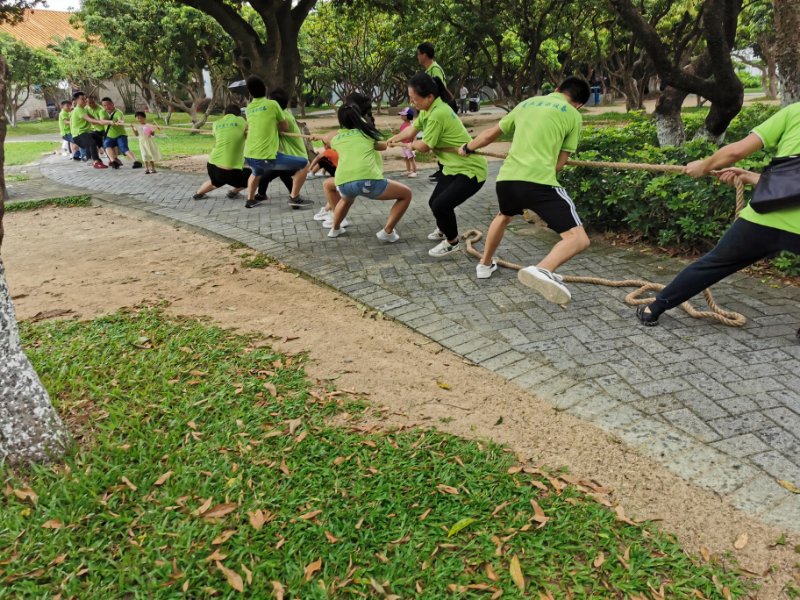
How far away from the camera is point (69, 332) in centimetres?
423

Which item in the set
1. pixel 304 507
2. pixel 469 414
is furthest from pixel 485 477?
pixel 304 507

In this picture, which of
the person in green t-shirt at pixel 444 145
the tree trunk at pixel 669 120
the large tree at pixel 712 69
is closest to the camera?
the person in green t-shirt at pixel 444 145

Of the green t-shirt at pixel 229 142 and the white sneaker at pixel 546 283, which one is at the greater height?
the green t-shirt at pixel 229 142

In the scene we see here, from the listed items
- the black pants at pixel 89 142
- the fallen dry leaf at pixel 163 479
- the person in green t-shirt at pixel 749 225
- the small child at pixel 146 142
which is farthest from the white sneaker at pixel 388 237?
the black pants at pixel 89 142

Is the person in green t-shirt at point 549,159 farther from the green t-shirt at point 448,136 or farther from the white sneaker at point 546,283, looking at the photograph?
the green t-shirt at point 448,136

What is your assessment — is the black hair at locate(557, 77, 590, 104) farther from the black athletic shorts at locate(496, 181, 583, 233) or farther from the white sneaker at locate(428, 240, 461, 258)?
the white sneaker at locate(428, 240, 461, 258)

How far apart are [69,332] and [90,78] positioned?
3258 centimetres

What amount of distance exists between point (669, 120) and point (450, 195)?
11.1 feet

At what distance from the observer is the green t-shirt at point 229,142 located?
8.13 meters

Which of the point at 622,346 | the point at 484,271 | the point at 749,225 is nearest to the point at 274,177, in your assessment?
the point at 484,271

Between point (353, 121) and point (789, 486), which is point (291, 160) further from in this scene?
point (789, 486)

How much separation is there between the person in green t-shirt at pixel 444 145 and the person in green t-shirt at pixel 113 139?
10.4 m

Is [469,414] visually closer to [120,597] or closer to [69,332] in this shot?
[120,597]

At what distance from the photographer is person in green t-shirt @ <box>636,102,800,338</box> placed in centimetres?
301
